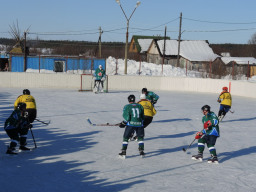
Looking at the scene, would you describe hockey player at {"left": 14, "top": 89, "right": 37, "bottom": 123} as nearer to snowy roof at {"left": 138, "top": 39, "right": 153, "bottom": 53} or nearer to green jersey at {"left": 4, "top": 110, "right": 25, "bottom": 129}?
green jersey at {"left": 4, "top": 110, "right": 25, "bottom": 129}

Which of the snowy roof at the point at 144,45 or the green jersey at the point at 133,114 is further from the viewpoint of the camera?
the snowy roof at the point at 144,45

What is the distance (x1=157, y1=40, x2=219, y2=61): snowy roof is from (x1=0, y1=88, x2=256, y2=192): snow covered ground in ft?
133

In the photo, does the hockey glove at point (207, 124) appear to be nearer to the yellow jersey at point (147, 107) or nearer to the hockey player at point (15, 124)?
the yellow jersey at point (147, 107)

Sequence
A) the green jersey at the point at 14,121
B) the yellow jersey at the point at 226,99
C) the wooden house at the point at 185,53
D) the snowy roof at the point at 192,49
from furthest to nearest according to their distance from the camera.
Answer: the snowy roof at the point at 192,49, the wooden house at the point at 185,53, the yellow jersey at the point at 226,99, the green jersey at the point at 14,121

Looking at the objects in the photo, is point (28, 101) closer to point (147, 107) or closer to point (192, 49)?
point (147, 107)

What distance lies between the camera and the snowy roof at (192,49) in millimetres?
54256

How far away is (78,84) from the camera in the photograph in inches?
1014

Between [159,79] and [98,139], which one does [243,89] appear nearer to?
[159,79]

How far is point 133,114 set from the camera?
26.9 feet

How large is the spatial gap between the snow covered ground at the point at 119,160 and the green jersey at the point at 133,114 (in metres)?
0.82

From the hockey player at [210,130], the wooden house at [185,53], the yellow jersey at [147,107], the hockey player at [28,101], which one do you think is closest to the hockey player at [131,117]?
the yellow jersey at [147,107]

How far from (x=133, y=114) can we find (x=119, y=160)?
1045 mm

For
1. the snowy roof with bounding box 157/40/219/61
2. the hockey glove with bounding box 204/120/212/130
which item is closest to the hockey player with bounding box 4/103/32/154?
the hockey glove with bounding box 204/120/212/130

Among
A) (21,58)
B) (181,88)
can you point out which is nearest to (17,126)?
(181,88)
